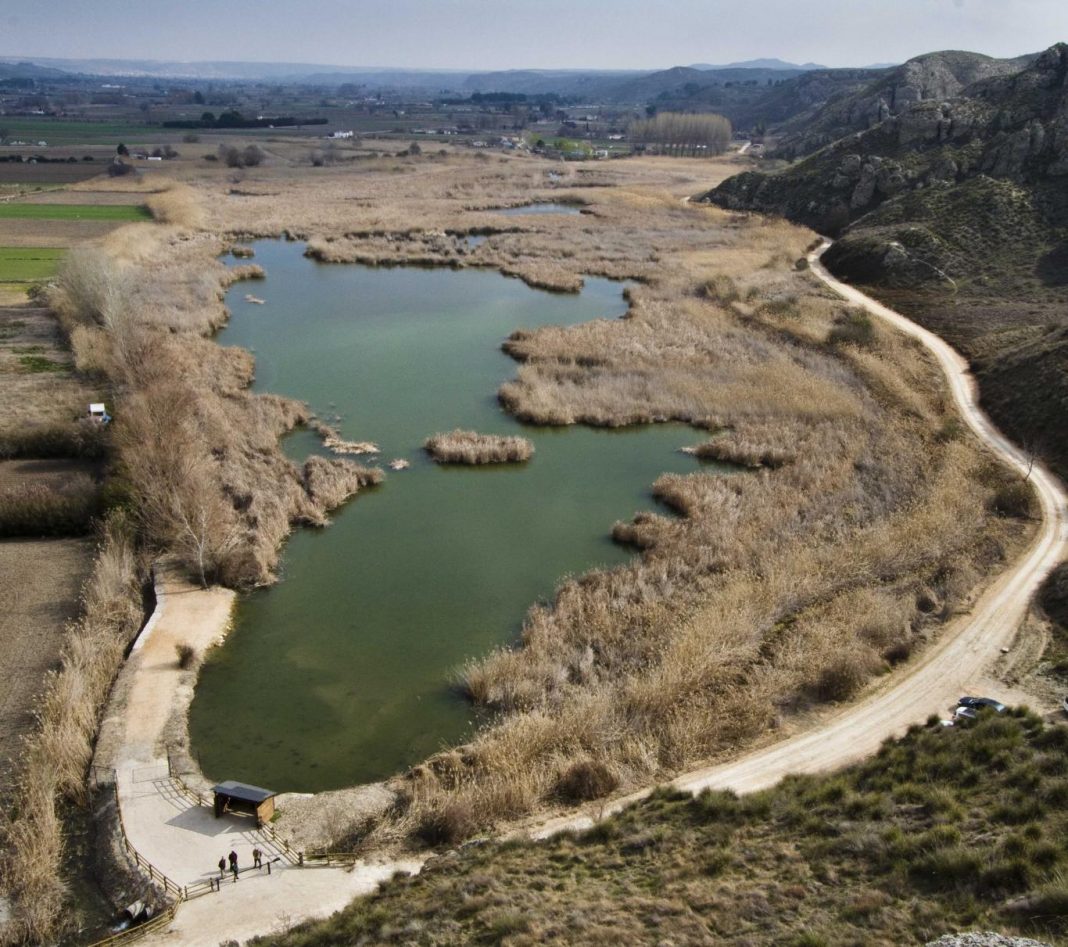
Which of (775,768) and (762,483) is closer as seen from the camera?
(775,768)

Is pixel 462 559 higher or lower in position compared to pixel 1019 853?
lower

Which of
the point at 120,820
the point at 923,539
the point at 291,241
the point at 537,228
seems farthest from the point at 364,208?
the point at 120,820

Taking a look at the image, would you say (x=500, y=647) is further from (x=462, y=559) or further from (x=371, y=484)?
(x=371, y=484)

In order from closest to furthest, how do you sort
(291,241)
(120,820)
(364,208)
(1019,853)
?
(1019,853), (120,820), (291,241), (364,208)

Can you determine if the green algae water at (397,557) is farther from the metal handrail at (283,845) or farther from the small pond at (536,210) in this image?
the small pond at (536,210)

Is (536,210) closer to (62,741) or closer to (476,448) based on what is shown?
(476,448)

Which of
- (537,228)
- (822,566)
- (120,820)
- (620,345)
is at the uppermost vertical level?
(537,228)

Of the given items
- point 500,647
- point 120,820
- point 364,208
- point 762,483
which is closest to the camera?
point 120,820
